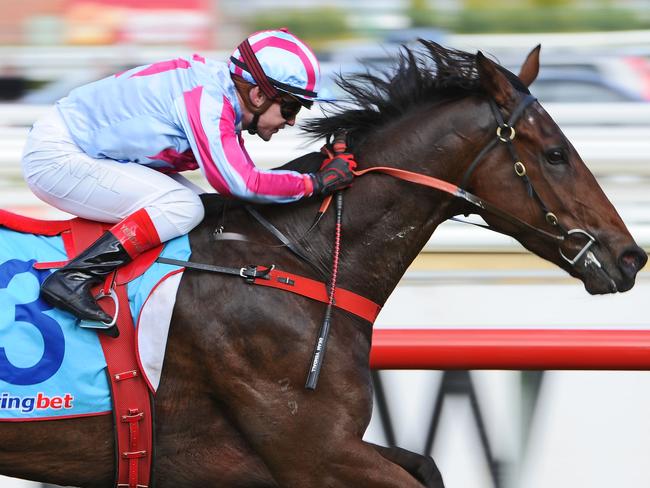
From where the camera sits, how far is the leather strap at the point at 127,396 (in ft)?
9.61

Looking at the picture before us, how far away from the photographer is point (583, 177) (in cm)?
308

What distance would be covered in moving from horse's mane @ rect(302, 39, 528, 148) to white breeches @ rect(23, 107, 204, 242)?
0.56 m

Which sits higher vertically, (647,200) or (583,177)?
(583,177)

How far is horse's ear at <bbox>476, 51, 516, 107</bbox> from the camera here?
3061mm

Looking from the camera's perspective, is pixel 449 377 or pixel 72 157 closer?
pixel 72 157

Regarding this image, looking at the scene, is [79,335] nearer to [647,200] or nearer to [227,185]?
[227,185]

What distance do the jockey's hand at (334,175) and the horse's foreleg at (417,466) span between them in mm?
823

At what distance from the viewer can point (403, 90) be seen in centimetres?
323

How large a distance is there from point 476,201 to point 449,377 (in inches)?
41.1

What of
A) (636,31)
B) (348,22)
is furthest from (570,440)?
(636,31)

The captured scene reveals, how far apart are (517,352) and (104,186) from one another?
158cm

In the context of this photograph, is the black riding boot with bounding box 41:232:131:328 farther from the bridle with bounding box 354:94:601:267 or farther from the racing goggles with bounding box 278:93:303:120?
the bridle with bounding box 354:94:601:267

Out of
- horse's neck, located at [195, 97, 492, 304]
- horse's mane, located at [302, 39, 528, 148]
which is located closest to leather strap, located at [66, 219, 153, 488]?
horse's neck, located at [195, 97, 492, 304]

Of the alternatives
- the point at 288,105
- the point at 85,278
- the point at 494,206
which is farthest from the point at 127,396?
the point at 494,206
